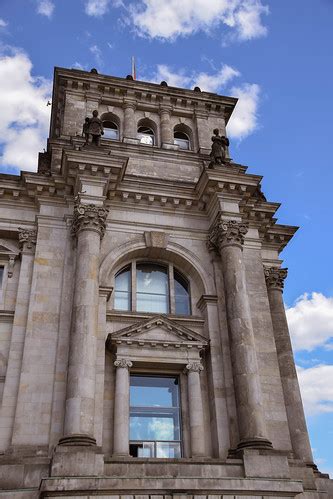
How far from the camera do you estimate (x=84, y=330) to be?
1783cm

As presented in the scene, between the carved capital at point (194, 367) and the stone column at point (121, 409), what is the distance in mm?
2117

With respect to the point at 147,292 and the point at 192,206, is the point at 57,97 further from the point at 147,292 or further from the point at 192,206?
the point at 147,292

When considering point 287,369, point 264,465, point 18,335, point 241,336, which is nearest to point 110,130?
point 18,335

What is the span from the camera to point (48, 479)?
1451 cm

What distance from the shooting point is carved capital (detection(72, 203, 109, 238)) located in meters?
20.3

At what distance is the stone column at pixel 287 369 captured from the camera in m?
21.3

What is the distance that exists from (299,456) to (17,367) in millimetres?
11282

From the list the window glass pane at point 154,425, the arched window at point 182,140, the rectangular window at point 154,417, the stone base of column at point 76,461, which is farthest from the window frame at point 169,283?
the arched window at point 182,140

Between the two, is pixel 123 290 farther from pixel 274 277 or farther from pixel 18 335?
pixel 274 277

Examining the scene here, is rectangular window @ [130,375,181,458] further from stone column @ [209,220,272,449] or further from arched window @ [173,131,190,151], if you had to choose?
arched window @ [173,131,190,151]

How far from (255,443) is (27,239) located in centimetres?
1145

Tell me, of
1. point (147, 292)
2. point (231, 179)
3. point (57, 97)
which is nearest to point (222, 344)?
point (147, 292)

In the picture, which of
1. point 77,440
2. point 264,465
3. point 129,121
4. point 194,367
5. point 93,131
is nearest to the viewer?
point 77,440

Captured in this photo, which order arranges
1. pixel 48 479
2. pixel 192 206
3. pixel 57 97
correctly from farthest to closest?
1. pixel 57 97
2. pixel 192 206
3. pixel 48 479
